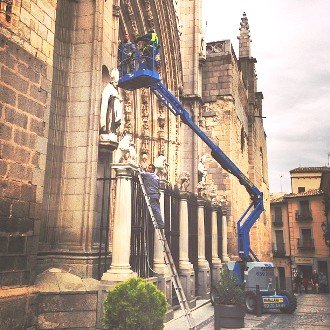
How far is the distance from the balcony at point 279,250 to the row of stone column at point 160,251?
23.5 meters

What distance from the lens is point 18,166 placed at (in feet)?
17.2

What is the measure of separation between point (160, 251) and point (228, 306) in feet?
6.33

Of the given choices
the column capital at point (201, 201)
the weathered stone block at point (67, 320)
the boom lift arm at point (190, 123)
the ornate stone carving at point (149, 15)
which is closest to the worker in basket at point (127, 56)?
the boom lift arm at point (190, 123)

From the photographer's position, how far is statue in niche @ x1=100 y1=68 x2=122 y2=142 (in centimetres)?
735

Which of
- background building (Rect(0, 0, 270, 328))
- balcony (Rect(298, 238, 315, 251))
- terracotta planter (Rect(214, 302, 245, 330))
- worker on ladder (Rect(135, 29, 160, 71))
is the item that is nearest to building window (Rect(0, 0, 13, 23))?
background building (Rect(0, 0, 270, 328))

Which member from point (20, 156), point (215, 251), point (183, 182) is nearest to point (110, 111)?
point (20, 156)

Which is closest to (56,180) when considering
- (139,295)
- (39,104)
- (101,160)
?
(101,160)

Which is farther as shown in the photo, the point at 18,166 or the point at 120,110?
the point at 120,110

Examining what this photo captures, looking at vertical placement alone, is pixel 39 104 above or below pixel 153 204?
above

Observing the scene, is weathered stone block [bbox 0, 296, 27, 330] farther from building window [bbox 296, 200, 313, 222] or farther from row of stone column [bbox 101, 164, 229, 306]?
building window [bbox 296, 200, 313, 222]

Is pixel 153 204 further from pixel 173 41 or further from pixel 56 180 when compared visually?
pixel 173 41

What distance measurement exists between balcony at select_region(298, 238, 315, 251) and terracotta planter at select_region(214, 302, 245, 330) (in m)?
29.0

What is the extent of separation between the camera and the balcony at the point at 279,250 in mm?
36131

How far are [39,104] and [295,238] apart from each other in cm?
3383
